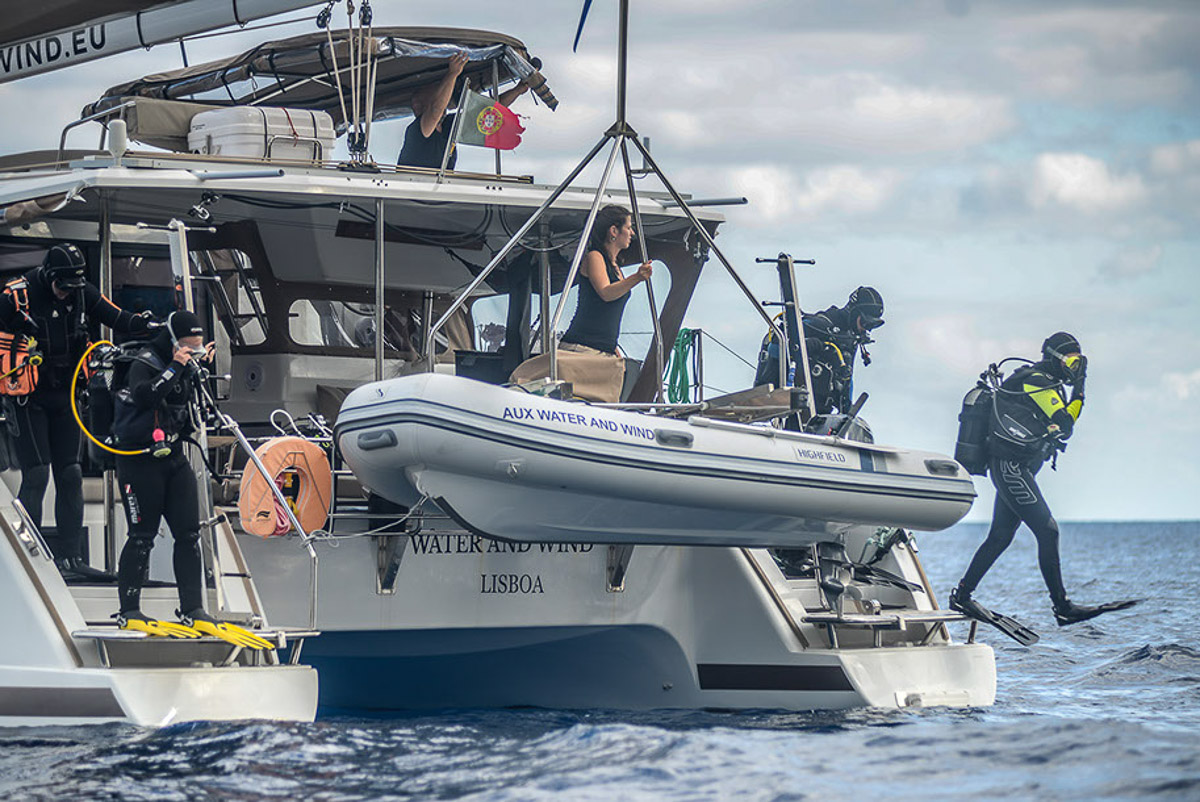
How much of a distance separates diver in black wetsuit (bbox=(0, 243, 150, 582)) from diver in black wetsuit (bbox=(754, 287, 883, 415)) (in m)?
4.29

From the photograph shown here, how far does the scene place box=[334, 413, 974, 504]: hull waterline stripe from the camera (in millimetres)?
6961

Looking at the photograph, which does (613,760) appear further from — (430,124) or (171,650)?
(430,124)

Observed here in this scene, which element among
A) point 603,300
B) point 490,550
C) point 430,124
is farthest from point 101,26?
point 490,550

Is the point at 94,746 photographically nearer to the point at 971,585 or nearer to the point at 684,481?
the point at 684,481

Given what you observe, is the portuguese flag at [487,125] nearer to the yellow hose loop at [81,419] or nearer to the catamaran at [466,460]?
the catamaran at [466,460]

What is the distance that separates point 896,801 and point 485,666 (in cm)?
371

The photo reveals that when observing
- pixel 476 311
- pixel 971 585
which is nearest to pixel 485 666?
pixel 476 311

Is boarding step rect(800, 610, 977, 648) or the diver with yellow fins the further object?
boarding step rect(800, 610, 977, 648)

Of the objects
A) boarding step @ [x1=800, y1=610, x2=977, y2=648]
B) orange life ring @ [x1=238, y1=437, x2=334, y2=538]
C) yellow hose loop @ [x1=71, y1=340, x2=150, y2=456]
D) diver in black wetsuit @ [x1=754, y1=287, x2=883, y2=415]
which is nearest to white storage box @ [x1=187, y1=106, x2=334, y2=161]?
yellow hose loop @ [x1=71, y1=340, x2=150, y2=456]

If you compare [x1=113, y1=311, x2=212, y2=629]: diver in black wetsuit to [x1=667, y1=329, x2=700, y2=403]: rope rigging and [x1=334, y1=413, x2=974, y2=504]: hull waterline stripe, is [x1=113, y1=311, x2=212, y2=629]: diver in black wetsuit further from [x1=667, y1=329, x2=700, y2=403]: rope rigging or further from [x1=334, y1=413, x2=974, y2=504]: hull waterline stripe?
[x1=667, y1=329, x2=700, y2=403]: rope rigging

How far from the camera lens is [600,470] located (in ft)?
23.4

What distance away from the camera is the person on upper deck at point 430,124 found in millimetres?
10344

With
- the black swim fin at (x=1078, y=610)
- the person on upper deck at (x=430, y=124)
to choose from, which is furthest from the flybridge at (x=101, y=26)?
the black swim fin at (x=1078, y=610)

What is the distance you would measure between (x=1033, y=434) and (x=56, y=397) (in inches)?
239
